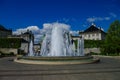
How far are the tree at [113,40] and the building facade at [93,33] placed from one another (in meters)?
37.1

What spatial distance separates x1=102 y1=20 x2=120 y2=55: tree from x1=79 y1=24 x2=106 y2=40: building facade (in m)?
37.1

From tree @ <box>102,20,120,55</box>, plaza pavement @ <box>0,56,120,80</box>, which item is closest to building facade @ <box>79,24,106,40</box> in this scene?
tree @ <box>102,20,120,55</box>

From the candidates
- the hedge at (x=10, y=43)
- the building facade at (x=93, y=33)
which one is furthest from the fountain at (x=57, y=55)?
the building facade at (x=93, y=33)

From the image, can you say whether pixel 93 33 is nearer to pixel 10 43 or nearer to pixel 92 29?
pixel 92 29

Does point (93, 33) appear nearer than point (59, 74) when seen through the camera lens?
No

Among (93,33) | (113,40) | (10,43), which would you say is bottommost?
(10,43)

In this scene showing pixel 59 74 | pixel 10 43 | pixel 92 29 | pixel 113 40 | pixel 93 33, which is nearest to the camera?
pixel 59 74

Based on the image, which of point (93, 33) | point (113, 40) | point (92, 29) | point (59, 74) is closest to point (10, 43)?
point (113, 40)

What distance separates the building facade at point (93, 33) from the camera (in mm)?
92250

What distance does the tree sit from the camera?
163 feet

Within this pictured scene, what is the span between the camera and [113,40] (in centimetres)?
4997

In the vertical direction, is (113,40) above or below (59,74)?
above

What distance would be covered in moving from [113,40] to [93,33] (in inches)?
1759

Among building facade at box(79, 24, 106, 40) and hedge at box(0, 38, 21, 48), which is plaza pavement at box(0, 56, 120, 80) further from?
building facade at box(79, 24, 106, 40)
